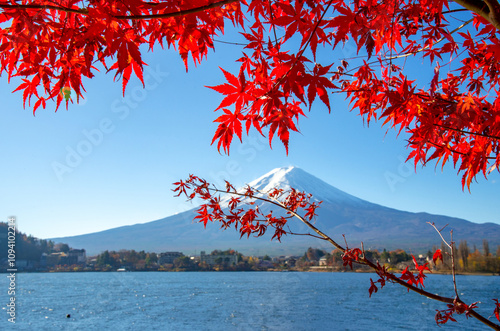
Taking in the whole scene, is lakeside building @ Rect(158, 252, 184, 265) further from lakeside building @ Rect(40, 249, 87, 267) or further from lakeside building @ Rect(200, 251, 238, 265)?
lakeside building @ Rect(40, 249, 87, 267)

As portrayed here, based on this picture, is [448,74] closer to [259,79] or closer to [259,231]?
[259,79]

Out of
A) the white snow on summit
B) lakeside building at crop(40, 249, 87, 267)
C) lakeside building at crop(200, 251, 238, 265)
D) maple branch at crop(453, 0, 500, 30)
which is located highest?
the white snow on summit

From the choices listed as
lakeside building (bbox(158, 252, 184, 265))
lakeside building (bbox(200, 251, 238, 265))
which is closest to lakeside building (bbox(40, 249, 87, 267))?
lakeside building (bbox(158, 252, 184, 265))

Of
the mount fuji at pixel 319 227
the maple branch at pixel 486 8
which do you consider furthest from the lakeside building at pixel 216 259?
the maple branch at pixel 486 8

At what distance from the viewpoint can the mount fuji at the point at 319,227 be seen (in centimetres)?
13000

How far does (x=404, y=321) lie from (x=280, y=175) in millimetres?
134174

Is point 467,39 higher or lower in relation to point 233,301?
higher

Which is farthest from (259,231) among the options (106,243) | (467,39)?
(106,243)

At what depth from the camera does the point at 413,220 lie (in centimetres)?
13438

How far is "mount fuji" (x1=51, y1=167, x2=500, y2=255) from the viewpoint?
130000mm

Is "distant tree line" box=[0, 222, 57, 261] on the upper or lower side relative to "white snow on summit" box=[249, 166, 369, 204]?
lower

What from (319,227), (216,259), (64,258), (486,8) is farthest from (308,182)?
(486,8)

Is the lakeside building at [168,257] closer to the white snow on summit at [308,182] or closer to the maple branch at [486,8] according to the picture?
the white snow on summit at [308,182]

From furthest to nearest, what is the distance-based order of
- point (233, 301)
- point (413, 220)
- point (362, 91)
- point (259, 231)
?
1. point (413, 220)
2. point (233, 301)
3. point (259, 231)
4. point (362, 91)
